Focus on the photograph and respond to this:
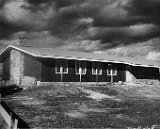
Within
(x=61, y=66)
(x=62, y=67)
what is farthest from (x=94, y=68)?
(x=61, y=66)

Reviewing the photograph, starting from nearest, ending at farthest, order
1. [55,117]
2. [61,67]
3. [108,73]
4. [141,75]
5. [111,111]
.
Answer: [55,117]
[111,111]
[61,67]
[108,73]
[141,75]

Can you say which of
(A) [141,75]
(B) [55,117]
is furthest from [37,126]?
(A) [141,75]

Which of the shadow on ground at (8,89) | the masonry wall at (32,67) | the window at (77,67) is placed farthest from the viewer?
the window at (77,67)

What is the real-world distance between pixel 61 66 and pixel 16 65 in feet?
20.2

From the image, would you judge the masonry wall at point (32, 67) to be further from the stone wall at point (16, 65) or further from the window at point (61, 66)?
the window at point (61, 66)

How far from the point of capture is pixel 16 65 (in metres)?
27.6

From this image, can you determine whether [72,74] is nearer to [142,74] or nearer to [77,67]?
[77,67]

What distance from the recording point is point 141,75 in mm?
31891

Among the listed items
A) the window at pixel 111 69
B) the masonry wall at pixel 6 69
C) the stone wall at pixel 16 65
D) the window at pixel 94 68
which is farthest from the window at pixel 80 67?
the masonry wall at pixel 6 69

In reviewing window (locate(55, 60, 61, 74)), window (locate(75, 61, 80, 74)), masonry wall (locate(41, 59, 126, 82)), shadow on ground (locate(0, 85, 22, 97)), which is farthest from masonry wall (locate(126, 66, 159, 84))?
shadow on ground (locate(0, 85, 22, 97))

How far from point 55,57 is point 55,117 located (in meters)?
13.3

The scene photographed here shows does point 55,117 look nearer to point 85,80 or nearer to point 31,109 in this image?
point 31,109

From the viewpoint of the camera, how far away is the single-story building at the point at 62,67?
2377 centimetres

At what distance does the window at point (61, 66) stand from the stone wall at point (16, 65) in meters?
4.59
